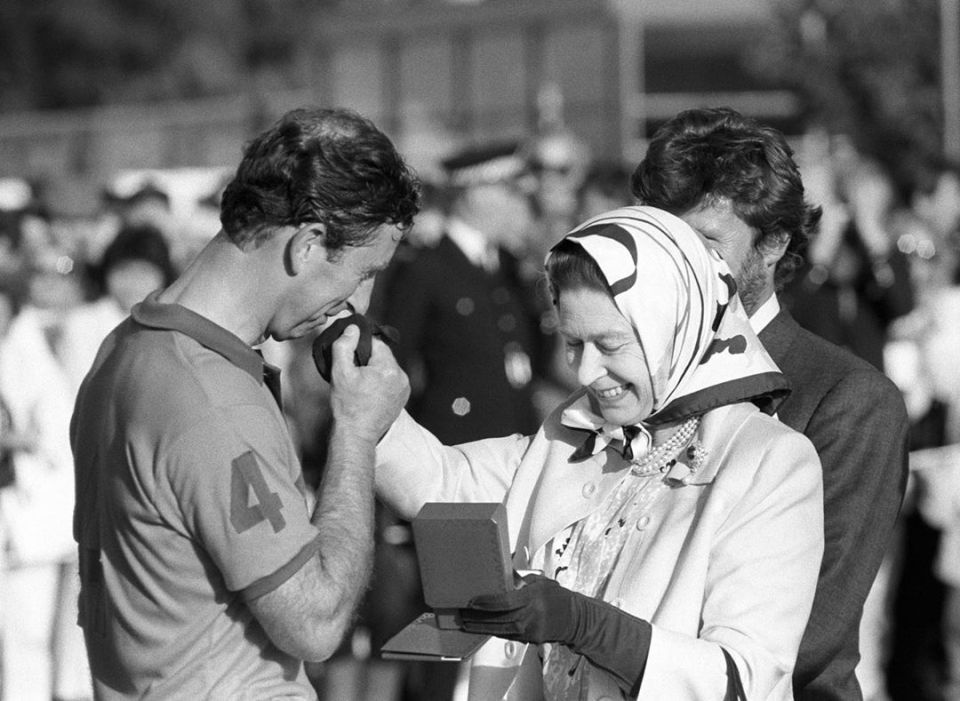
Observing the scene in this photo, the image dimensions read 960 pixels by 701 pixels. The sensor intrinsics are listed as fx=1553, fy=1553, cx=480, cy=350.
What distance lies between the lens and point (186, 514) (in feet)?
8.30

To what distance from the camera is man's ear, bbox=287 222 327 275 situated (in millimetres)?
2709

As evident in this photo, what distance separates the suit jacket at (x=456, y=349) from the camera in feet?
21.6

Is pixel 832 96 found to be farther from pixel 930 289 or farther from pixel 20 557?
pixel 20 557

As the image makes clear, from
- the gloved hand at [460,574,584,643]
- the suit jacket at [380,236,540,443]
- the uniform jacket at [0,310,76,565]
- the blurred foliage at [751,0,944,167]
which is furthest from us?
the blurred foliage at [751,0,944,167]

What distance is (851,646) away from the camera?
9.59ft

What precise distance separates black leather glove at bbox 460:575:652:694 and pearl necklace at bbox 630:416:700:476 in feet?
1.30

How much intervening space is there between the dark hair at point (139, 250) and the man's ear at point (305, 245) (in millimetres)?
3877

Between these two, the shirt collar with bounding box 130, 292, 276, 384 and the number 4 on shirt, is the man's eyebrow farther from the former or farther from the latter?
the number 4 on shirt

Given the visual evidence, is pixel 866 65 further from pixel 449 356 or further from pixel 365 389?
pixel 365 389

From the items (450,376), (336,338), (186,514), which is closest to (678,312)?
(336,338)

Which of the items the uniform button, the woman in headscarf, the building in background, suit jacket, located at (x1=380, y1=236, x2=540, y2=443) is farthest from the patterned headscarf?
the building in background

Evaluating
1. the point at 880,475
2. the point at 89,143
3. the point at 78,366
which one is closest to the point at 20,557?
A: the point at 78,366

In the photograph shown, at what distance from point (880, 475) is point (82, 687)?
4.18 meters

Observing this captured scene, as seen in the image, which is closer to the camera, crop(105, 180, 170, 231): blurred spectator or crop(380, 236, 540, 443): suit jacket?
crop(380, 236, 540, 443): suit jacket
